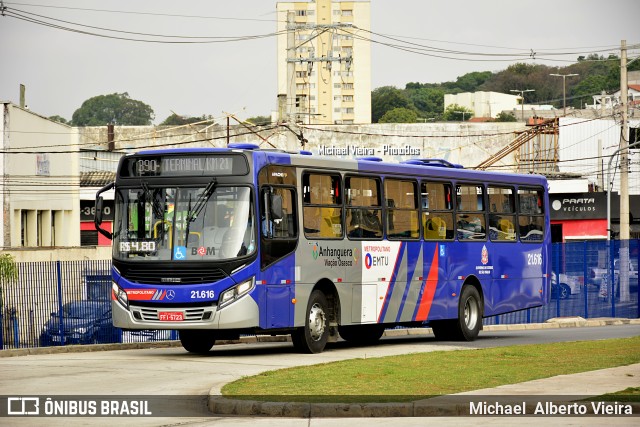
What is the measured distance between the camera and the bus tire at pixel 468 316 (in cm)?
2536

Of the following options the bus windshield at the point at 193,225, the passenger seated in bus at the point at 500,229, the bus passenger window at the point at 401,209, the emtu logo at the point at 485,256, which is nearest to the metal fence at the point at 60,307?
the bus windshield at the point at 193,225

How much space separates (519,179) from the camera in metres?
27.3

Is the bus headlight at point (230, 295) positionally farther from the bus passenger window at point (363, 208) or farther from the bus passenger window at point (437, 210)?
the bus passenger window at point (437, 210)

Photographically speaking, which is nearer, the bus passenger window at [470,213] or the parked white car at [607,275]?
the bus passenger window at [470,213]

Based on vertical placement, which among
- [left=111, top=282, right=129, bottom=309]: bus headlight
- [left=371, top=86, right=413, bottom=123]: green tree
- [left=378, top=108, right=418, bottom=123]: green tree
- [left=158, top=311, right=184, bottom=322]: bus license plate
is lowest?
[left=158, top=311, right=184, bottom=322]: bus license plate

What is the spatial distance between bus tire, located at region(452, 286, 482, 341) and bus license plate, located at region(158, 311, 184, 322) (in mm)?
7737

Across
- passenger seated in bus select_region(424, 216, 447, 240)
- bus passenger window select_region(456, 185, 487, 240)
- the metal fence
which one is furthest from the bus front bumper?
bus passenger window select_region(456, 185, 487, 240)

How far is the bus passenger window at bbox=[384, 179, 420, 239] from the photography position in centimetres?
2314

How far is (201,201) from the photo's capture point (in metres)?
19.5

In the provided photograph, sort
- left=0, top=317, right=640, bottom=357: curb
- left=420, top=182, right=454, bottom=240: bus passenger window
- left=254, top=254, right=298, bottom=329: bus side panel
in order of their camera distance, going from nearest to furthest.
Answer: left=254, top=254, right=298, bottom=329: bus side panel
left=0, top=317, right=640, bottom=357: curb
left=420, top=182, right=454, bottom=240: bus passenger window

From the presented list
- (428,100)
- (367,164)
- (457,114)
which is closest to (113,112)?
(457,114)

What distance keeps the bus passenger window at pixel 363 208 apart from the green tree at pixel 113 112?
13474cm

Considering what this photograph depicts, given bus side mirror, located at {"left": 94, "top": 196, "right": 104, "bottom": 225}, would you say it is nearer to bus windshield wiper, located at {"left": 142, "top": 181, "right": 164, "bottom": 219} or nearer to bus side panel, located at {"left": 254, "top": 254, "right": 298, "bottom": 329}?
bus windshield wiper, located at {"left": 142, "top": 181, "right": 164, "bottom": 219}

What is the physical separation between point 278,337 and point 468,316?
479 centimetres
